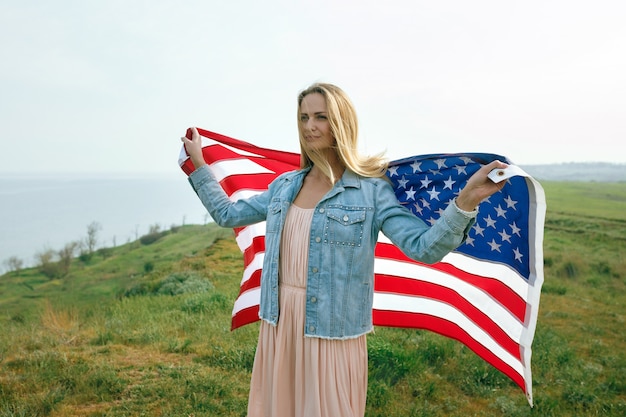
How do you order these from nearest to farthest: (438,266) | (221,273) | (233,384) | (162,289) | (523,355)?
(523,355)
(438,266)
(233,384)
(162,289)
(221,273)

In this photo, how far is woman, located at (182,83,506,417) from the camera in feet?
8.16

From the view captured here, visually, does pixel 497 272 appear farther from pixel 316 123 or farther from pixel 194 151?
pixel 194 151

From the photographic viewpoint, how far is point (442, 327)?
3590 mm

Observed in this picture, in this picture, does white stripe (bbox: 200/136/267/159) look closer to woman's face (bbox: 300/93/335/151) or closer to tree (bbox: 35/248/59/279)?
woman's face (bbox: 300/93/335/151)

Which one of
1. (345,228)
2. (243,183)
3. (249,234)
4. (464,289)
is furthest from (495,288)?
(243,183)

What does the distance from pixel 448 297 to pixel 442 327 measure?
22 centimetres

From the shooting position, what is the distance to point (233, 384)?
191 inches

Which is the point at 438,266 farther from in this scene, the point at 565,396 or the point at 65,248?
the point at 65,248

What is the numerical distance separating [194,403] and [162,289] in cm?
536

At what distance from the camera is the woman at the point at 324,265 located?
97.9 inches

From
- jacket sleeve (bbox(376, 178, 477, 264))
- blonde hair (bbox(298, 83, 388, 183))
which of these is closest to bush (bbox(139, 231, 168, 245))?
blonde hair (bbox(298, 83, 388, 183))

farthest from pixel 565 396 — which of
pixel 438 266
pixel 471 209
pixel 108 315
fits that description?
pixel 108 315

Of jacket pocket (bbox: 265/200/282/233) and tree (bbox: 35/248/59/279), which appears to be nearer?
jacket pocket (bbox: 265/200/282/233)

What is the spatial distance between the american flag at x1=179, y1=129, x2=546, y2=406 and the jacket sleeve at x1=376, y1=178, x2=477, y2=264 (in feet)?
1.29
